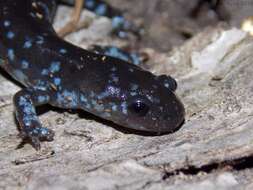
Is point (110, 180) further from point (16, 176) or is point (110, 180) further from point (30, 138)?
point (30, 138)

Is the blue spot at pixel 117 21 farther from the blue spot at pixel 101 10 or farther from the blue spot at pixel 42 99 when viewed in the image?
the blue spot at pixel 42 99

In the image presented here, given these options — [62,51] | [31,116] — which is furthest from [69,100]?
[62,51]

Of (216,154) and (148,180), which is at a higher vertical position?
(216,154)

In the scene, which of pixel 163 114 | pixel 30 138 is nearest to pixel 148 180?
pixel 163 114

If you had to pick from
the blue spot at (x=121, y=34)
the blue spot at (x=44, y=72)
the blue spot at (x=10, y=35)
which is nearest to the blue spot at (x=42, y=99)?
the blue spot at (x=44, y=72)

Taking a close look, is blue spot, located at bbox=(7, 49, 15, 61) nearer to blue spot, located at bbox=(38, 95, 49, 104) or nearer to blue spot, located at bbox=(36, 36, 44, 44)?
blue spot, located at bbox=(36, 36, 44, 44)

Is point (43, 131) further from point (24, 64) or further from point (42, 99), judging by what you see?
point (24, 64)
